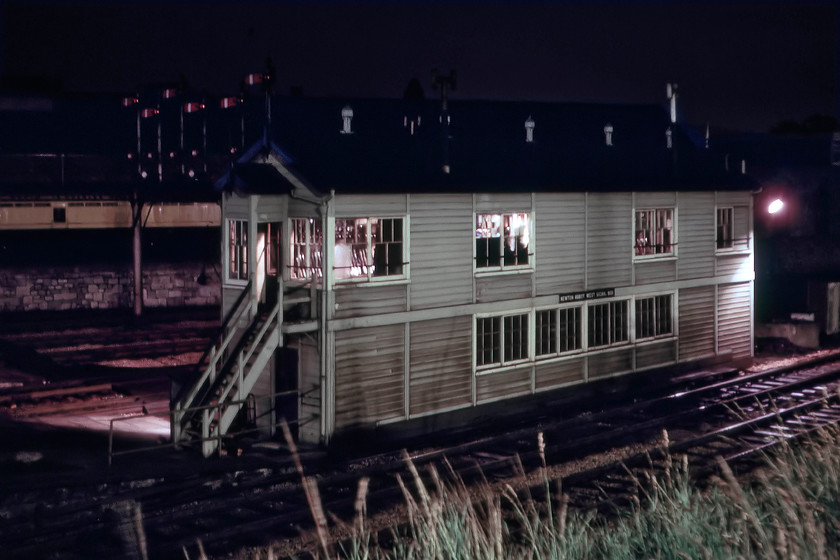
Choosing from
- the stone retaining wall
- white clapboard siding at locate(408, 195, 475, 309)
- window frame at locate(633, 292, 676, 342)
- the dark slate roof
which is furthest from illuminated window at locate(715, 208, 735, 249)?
the stone retaining wall

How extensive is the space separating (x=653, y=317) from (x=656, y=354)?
3.18ft

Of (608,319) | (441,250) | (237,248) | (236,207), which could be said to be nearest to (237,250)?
(237,248)

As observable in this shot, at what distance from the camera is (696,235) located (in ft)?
80.3

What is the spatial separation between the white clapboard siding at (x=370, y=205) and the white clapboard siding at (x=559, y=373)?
209 inches

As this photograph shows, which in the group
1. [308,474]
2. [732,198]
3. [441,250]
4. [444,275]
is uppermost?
[732,198]

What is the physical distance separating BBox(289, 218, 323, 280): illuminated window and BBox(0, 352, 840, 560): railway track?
354 centimetres

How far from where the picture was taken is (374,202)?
1762cm

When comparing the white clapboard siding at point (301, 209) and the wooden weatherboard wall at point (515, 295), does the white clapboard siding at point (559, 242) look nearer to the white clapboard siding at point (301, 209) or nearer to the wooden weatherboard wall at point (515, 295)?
the wooden weatherboard wall at point (515, 295)

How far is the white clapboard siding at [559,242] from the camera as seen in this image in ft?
67.9

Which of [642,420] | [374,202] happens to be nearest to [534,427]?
→ [642,420]

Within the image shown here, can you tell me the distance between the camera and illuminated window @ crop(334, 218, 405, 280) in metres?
17.5

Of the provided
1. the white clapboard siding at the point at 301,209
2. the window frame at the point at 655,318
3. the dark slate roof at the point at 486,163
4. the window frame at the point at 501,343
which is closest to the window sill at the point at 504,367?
the window frame at the point at 501,343

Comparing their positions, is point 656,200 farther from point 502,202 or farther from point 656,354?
point 502,202

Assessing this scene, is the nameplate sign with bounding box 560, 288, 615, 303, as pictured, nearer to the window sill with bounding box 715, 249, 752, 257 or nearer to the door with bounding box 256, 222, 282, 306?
the window sill with bounding box 715, 249, 752, 257
